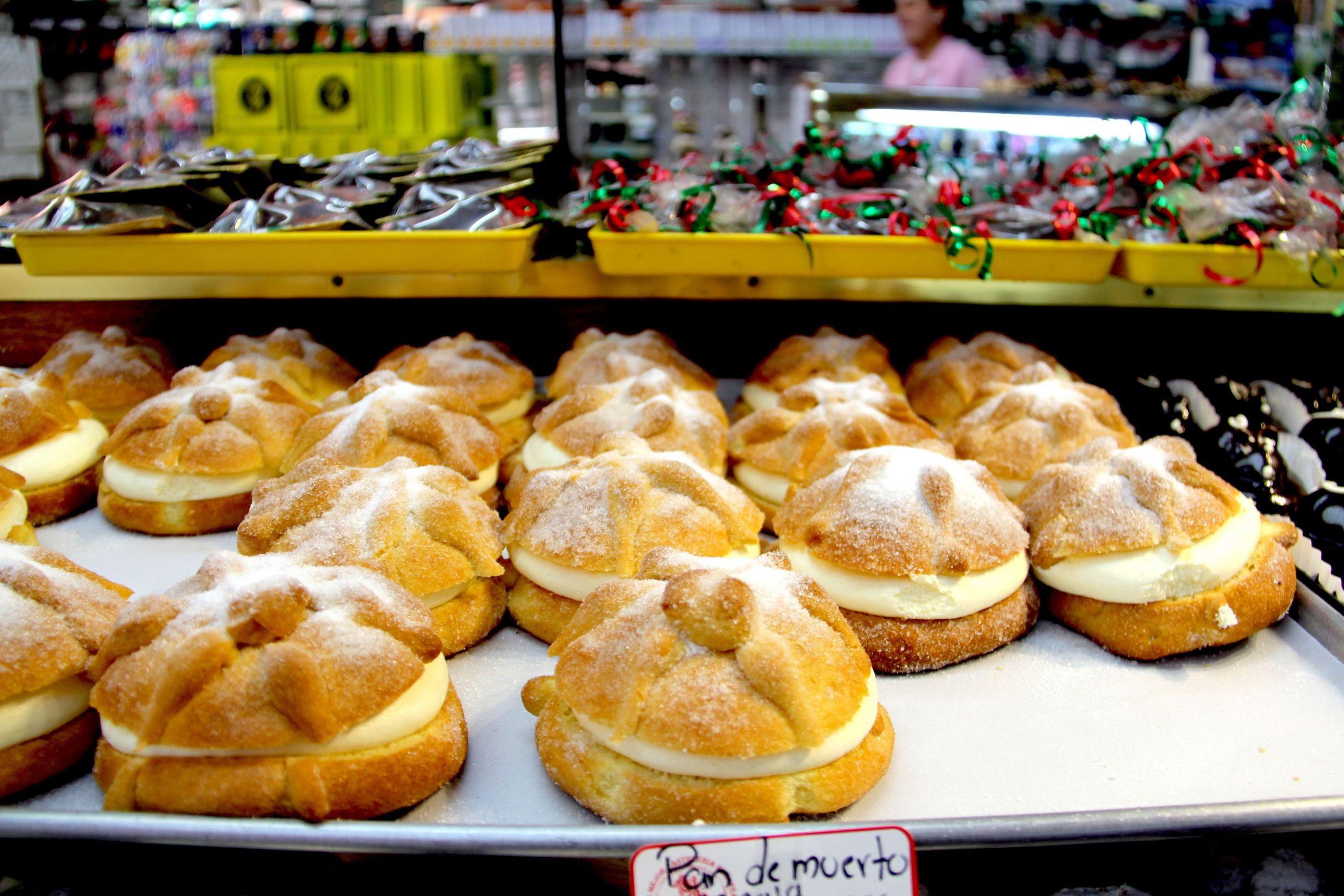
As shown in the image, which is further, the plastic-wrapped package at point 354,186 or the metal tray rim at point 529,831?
the plastic-wrapped package at point 354,186

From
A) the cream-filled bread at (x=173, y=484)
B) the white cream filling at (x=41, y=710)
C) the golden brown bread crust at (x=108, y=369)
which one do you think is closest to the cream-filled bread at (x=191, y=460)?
the cream-filled bread at (x=173, y=484)

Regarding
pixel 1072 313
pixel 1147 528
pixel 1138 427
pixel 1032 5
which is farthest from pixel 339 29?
pixel 1147 528

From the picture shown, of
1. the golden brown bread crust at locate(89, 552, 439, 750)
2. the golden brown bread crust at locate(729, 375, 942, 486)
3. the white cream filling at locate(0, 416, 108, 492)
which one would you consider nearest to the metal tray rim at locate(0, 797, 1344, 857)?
the golden brown bread crust at locate(89, 552, 439, 750)

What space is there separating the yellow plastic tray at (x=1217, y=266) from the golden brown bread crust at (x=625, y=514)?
1.18 meters

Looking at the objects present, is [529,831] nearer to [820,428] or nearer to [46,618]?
[46,618]

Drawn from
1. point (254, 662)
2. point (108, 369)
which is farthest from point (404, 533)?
point (108, 369)

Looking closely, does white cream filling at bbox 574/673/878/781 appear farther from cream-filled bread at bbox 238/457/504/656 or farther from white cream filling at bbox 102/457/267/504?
white cream filling at bbox 102/457/267/504

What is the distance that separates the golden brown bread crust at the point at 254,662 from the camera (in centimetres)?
131

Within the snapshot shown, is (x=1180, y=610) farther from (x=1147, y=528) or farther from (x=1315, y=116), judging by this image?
(x=1315, y=116)

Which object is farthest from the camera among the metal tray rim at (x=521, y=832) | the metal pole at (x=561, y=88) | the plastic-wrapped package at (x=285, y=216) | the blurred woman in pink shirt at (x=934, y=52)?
the blurred woman in pink shirt at (x=934, y=52)

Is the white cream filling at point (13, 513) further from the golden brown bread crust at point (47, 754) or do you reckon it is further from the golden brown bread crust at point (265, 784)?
the golden brown bread crust at point (265, 784)

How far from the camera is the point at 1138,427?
260 cm

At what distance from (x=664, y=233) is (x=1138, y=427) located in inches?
52.4

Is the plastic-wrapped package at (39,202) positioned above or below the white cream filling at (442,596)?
above
